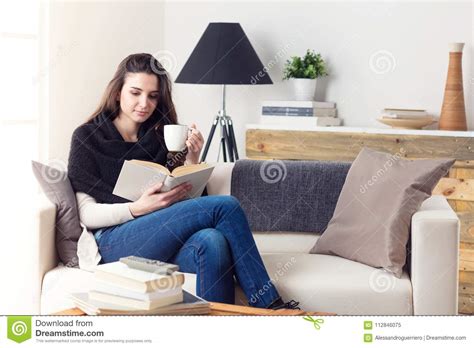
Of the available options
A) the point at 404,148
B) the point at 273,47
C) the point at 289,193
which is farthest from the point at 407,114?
the point at 289,193

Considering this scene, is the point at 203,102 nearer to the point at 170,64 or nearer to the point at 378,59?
the point at 170,64

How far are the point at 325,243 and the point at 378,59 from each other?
1467 millimetres

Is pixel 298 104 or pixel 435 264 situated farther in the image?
pixel 298 104

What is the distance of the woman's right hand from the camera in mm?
2453

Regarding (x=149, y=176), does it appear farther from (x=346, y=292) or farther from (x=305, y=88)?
(x=305, y=88)

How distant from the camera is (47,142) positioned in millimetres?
3605

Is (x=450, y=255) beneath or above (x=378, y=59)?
beneath

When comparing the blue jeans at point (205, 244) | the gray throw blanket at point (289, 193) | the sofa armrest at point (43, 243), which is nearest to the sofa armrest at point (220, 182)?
the gray throw blanket at point (289, 193)

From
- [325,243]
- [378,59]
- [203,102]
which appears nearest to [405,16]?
[378,59]

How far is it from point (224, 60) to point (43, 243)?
157cm

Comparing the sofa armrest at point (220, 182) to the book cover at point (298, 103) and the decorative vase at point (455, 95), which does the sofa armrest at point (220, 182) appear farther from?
the decorative vase at point (455, 95)

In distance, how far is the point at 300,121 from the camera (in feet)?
12.5
